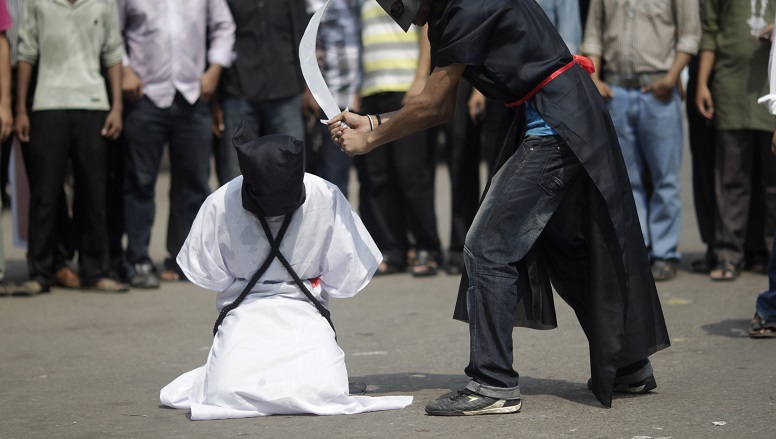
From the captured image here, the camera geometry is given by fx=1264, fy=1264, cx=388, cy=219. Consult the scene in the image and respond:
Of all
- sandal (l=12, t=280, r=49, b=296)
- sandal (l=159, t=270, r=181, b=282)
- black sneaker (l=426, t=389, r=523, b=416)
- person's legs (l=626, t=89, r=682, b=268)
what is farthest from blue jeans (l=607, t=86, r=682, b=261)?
sandal (l=12, t=280, r=49, b=296)

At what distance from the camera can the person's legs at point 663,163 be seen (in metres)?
9.02

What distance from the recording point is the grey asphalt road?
16.9 ft

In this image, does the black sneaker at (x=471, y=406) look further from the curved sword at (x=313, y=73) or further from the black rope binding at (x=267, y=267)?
the curved sword at (x=313, y=73)

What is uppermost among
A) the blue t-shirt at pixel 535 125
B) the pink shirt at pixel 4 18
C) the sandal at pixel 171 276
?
the pink shirt at pixel 4 18

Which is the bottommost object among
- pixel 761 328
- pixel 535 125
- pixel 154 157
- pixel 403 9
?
pixel 761 328

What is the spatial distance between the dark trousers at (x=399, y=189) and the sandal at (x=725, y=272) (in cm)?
212

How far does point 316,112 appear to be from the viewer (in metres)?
9.85

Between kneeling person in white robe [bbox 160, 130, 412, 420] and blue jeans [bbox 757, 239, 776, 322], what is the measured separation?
2330 mm

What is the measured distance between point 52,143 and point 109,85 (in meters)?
0.63

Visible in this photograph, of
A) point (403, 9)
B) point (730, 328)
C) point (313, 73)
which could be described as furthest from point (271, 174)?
point (730, 328)

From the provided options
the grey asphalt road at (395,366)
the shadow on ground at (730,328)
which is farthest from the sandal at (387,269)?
the shadow on ground at (730,328)

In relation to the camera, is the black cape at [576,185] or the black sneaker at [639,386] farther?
the black sneaker at [639,386]

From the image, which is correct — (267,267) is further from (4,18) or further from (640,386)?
(4,18)

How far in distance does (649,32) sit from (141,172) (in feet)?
12.5
